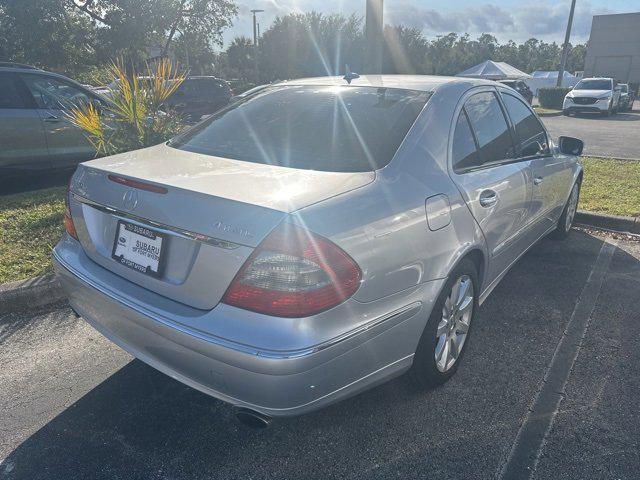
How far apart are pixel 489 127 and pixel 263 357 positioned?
2218 mm

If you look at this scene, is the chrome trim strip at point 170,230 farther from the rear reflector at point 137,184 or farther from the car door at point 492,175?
the car door at point 492,175

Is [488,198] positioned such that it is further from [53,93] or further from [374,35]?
[53,93]

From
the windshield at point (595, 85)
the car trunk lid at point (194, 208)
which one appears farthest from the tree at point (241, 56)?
the car trunk lid at point (194, 208)

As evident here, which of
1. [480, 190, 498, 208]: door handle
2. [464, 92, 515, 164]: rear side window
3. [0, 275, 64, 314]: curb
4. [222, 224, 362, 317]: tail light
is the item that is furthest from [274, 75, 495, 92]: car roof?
[0, 275, 64, 314]: curb

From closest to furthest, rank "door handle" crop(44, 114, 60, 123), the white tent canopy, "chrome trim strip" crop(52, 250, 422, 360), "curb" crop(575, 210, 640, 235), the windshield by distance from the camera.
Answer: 1. "chrome trim strip" crop(52, 250, 422, 360)
2. "curb" crop(575, 210, 640, 235)
3. "door handle" crop(44, 114, 60, 123)
4. the windshield
5. the white tent canopy

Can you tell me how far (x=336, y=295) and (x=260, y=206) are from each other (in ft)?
1.46

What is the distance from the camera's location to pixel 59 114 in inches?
261

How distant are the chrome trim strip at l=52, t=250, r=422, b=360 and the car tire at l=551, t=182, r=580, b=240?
3.30m

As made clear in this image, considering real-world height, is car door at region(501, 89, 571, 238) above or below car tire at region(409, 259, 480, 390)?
above

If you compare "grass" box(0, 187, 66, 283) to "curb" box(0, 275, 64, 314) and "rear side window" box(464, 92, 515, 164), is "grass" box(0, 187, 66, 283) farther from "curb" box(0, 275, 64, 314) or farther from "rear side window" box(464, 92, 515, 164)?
"rear side window" box(464, 92, 515, 164)

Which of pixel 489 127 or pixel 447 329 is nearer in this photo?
pixel 447 329

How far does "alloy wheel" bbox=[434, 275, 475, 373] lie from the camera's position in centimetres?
264

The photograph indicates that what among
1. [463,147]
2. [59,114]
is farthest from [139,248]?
[59,114]

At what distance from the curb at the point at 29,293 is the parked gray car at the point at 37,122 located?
3139 millimetres
